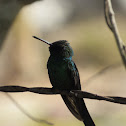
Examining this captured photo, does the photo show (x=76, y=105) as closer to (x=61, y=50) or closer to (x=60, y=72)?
(x=60, y=72)

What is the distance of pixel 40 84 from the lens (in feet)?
55.8

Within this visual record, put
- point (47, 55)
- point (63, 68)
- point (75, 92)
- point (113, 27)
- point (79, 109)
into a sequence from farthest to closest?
→ point (47, 55)
point (63, 68)
point (113, 27)
point (79, 109)
point (75, 92)

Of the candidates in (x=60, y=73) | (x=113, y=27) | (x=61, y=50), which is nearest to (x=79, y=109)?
(x=60, y=73)

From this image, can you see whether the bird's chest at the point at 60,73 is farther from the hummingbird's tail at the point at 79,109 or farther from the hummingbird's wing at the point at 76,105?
the hummingbird's tail at the point at 79,109

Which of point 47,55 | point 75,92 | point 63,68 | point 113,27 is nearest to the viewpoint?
point 75,92

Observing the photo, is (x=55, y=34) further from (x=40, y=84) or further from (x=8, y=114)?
(x=8, y=114)

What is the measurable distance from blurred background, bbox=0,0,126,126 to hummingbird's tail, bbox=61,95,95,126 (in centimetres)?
327

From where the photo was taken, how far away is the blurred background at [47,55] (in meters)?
12.5

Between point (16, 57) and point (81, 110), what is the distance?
14.0 meters

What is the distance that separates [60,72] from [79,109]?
1.64ft

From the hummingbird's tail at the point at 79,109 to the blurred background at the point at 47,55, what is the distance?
327cm

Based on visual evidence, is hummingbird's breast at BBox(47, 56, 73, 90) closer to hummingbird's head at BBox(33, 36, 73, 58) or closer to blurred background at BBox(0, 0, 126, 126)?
hummingbird's head at BBox(33, 36, 73, 58)

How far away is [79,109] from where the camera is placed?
10.5 feet

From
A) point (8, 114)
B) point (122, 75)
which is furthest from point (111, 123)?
point (122, 75)
